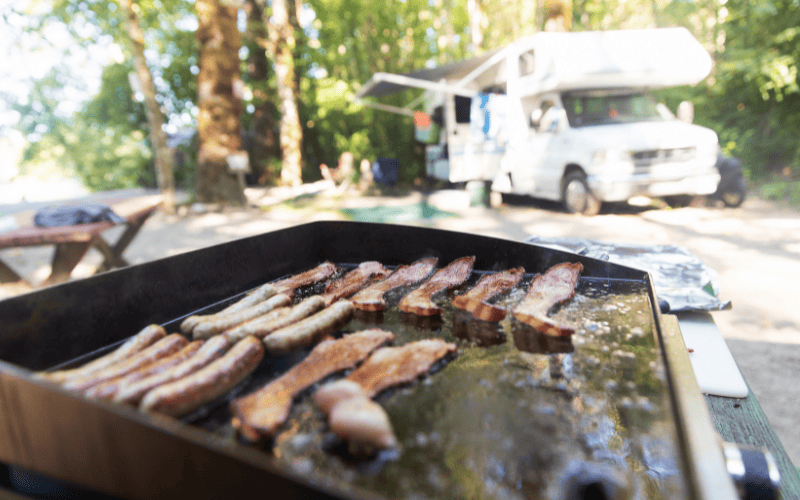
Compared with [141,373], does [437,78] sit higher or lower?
higher

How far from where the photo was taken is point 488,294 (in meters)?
1.79

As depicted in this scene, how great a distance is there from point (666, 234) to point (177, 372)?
23.0ft

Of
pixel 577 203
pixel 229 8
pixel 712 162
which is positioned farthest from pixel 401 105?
pixel 712 162

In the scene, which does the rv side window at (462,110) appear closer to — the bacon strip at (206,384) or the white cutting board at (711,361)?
the white cutting board at (711,361)

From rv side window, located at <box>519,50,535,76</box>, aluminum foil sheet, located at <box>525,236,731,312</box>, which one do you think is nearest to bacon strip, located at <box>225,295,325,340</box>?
aluminum foil sheet, located at <box>525,236,731,312</box>

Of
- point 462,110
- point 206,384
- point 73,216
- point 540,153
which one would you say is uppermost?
point 462,110

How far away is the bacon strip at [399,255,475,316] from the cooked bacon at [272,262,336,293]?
1.63 feet

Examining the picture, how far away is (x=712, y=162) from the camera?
759 centimetres

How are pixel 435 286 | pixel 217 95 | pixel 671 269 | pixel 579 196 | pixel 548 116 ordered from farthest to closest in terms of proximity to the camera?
pixel 217 95 < pixel 548 116 < pixel 579 196 < pixel 671 269 < pixel 435 286

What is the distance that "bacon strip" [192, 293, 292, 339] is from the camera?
150 cm

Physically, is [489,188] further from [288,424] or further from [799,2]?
[288,424]

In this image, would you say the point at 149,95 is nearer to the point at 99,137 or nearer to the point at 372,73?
the point at 372,73

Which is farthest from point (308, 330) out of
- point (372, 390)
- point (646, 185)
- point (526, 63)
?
point (526, 63)

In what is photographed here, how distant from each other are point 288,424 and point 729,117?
13.6 meters
